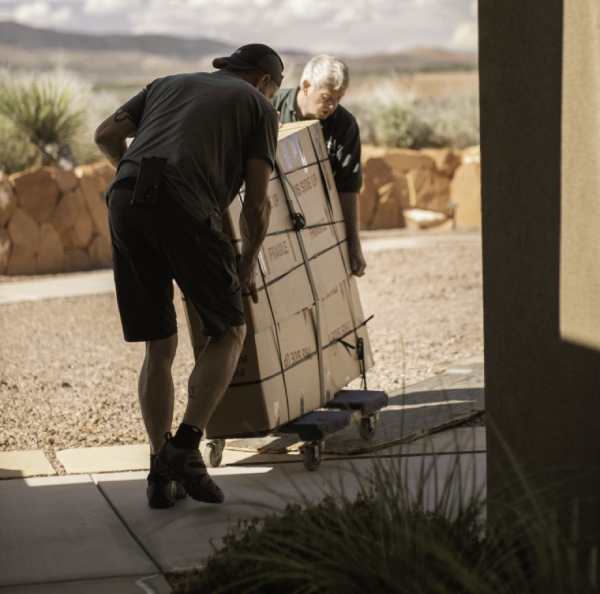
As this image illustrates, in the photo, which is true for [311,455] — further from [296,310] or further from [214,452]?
[296,310]

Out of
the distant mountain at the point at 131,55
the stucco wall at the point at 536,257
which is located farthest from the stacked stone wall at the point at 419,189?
A: the distant mountain at the point at 131,55

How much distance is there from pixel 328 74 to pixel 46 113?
988 centimetres

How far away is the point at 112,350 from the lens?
8578 millimetres

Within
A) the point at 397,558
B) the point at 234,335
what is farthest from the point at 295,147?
the point at 397,558

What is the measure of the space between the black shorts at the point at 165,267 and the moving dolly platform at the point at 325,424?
0.72 metres

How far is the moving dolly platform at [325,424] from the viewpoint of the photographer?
495cm

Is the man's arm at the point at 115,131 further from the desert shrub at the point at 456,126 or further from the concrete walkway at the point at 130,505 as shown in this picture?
the desert shrub at the point at 456,126

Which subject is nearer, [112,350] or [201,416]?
[201,416]

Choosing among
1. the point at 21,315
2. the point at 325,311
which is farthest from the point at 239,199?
the point at 21,315

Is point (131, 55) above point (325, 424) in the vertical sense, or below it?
above

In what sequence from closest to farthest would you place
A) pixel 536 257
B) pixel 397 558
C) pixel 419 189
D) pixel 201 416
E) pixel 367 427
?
Result: pixel 397 558 < pixel 536 257 < pixel 201 416 < pixel 367 427 < pixel 419 189

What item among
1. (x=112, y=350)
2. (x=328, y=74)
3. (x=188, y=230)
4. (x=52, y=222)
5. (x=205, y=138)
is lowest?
(x=112, y=350)

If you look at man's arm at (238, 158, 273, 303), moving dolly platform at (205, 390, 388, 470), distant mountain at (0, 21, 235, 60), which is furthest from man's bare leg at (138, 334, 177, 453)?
distant mountain at (0, 21, 235, 60)

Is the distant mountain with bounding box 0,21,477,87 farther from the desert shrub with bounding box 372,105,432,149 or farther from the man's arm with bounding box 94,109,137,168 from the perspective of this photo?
the man's arm with bounding box 94,109,137,168
